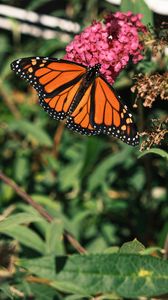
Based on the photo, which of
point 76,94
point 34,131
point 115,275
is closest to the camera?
point 115,275

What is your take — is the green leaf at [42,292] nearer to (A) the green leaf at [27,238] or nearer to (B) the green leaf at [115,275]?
(A) the green leaf at [27,238]

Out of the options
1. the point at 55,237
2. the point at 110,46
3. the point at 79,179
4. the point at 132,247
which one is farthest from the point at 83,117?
the point at 79,179

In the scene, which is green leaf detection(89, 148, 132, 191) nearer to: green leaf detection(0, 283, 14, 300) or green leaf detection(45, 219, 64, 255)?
green leaf detection(45, 219, 64, 255)

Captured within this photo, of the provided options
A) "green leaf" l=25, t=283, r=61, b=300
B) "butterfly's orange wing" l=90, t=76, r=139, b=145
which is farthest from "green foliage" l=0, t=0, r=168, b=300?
"butterfly's orange wing" l=90, t=76, r=139, b=145

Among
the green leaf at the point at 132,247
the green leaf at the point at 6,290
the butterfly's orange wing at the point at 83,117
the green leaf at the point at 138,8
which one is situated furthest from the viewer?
the green leaf at the point at 138,8

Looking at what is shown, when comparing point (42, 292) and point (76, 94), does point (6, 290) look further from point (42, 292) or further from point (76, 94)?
point (76, 94)

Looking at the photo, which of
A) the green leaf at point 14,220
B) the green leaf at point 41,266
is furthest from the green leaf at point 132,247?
the green leaf at point 14,220

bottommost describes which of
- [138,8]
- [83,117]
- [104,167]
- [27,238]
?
[27,238]
